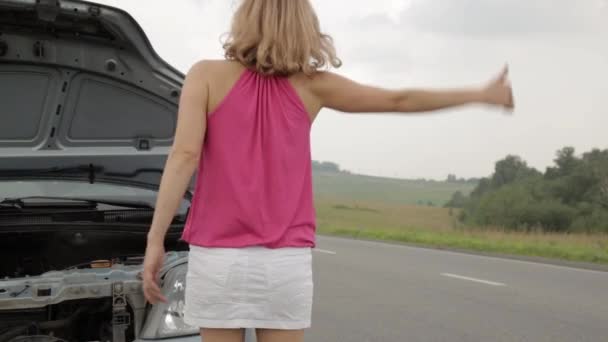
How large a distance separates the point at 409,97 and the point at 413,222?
43.5m

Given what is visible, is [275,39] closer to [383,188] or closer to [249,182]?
[249,182]

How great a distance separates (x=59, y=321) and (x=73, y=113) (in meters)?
1.30

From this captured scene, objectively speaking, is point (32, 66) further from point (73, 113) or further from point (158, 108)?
point (158, 108)

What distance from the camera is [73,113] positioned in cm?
433

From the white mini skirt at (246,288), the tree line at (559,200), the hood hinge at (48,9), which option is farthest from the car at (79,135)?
the tree line at (559,200)

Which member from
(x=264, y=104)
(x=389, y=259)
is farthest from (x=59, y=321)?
(x=389, y=259)

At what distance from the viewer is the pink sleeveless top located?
1950 mm

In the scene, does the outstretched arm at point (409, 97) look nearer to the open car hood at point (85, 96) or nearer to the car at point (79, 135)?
the car at point (79, 135)

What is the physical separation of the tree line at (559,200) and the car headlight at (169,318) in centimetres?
3848

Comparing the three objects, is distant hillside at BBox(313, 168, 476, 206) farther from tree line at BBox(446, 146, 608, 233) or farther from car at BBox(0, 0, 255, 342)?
Answer: car at BBox(0, 0, 255, 342)

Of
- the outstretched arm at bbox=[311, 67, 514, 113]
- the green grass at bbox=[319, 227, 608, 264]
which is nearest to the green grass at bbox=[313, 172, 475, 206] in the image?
the green grass at bbox=[319, 227, 608, 264]

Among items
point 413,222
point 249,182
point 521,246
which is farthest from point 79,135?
point 413,222

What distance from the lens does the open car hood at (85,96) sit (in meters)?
4.07

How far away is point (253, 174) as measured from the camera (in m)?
1.95
